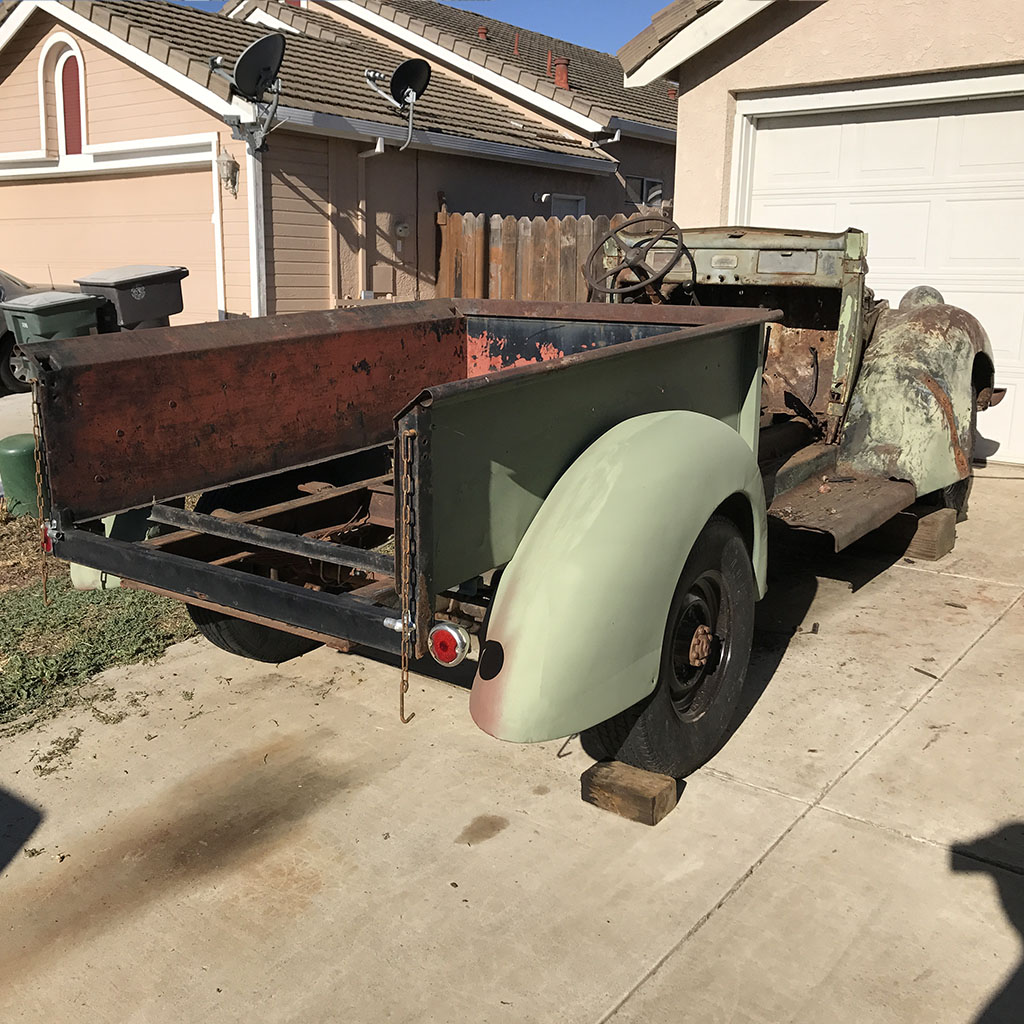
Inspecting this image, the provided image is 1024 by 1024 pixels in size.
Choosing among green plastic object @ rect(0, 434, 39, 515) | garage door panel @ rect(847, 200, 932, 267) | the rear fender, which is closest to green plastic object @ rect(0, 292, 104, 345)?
green plastic object @ rect(0, 434, 39, 515)

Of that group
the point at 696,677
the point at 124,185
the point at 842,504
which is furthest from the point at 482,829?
the point at 124,185

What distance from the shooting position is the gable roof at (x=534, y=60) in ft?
45.2

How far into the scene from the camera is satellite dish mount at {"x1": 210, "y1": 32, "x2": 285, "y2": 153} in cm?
893

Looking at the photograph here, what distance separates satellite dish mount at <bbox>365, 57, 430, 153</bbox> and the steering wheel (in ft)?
20.5

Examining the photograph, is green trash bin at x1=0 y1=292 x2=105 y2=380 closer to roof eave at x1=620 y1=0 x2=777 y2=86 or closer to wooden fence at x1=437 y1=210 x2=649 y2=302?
wooden fence at x1=437 y1=210 x2=649 y2=302

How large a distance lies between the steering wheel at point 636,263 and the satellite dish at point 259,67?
200 inches

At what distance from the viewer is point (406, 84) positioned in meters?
10.8

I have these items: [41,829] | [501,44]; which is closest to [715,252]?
[41,829]

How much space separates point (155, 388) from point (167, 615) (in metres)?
1.76

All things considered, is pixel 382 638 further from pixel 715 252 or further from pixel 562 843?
pixel 715 252

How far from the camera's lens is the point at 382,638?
7.97 ft

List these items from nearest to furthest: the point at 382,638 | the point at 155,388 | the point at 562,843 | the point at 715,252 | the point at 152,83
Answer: the point at 382,638 < the point at 562,843 < the point at 155,388 < the point at 715,252 < the point at 152,83

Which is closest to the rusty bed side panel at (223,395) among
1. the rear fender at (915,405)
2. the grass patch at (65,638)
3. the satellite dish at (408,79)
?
the grass patch at (65,638)

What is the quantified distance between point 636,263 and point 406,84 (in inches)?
267
